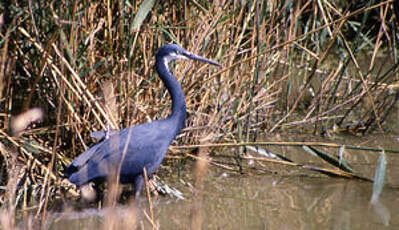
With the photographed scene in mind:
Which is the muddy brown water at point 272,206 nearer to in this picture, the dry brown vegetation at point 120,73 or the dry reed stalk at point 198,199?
the dry reed stalk at point 198,199

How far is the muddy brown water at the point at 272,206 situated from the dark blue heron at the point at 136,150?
212 millimetres

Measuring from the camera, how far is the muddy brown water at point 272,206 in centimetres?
326

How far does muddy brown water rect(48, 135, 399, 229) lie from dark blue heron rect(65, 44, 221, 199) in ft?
0.69

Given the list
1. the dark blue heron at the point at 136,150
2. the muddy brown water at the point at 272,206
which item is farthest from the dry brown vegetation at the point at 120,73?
the muddy brown water at the point at 272,206

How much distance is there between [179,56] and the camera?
3580 mm

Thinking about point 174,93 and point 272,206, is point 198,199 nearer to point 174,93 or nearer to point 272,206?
point 272,206

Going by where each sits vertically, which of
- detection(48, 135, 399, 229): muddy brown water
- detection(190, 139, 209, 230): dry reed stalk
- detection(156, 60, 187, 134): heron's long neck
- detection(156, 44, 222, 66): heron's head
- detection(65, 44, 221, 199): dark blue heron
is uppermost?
detection(156, 44, 222, 66): heron's head

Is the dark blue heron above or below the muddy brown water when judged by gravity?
above

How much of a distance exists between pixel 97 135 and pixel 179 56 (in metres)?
0.65

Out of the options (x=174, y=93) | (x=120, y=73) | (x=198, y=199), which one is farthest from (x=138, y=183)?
(x=120, y=73)

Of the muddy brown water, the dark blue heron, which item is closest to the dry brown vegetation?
the dark blue heron

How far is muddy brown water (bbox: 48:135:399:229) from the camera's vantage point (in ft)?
10.7

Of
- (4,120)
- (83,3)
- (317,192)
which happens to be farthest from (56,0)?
(317,192)

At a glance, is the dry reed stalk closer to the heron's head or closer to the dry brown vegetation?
the dry brown vegetation
